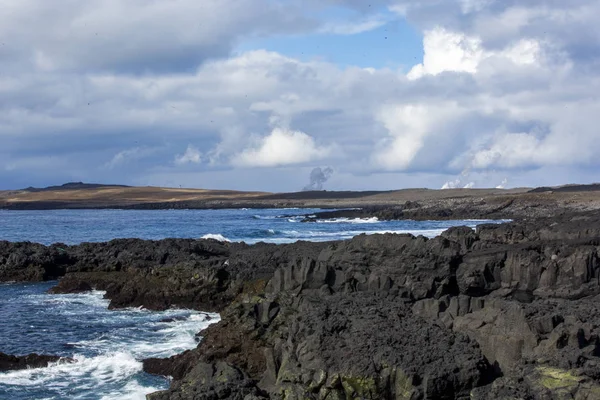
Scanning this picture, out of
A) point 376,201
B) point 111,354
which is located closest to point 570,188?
point 376,201

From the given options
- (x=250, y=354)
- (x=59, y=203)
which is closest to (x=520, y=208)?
(x=250, y=354)

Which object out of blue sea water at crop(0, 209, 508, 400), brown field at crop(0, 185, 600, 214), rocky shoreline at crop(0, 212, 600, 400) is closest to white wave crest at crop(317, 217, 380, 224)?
brown field at crop(0, 185, 600, 214)

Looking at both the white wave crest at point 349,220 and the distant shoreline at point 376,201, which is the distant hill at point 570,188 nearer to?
the distant shoreline at point 376,201

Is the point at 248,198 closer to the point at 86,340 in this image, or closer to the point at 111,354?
the point at 86,340

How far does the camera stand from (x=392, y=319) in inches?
495

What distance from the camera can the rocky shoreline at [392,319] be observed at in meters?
10.6

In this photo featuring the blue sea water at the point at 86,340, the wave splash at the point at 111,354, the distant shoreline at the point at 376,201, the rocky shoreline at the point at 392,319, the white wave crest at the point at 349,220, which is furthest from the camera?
the distant shoreline at the point at 376,201

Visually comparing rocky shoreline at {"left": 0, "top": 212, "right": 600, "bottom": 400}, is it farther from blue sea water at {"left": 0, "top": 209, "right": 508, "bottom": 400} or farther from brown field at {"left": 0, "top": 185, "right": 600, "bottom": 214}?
brown field at {"left": 0, "top": 185, "right": 600, "bottom": 214}

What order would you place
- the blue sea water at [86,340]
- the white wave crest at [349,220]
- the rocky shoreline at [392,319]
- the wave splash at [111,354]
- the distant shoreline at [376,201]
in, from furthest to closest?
1. the distant shoreline at [376,201]
2. the white wave crest at [349,220]
3. the blue sea water at [86,340]
4. the wave splash at [111,354]
5. the rocky shoreline at [392,319]

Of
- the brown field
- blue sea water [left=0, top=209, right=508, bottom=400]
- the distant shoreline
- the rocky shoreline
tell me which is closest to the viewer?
the rocky shoreline

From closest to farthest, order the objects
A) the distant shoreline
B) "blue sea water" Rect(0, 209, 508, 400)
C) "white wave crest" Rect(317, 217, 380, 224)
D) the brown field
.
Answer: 1. "blue sea water" Rect(0, 209, 508, 400)
2. "white wave crest" Rect(317, 217, 380, 224)
3. the distant shoreline
4. the brown field

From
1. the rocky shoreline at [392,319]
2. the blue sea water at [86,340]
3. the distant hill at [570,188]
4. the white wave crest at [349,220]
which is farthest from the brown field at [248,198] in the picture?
the blue sea water at [86,340]

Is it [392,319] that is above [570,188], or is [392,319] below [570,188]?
below

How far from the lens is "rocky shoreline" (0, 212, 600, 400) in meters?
10.6
